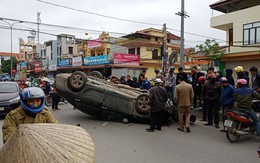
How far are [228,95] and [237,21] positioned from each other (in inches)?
667

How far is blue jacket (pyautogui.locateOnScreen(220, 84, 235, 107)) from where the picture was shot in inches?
287

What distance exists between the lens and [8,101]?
9594 millimetres

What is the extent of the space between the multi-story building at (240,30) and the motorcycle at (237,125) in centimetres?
1428

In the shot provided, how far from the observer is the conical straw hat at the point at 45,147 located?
1.45 metres

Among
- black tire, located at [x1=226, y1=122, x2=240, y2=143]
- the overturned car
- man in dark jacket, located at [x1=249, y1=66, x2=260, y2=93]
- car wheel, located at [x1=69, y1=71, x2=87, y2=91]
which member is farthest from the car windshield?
man in dark jacket, located at [x1=249, y1=66, x2=260, y2=93]

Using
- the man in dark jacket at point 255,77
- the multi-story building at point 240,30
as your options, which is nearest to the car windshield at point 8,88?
the man in dark jacket at point 255,77

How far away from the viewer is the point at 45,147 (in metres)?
1.49

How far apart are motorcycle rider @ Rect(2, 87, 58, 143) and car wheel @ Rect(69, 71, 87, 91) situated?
594 centimetres

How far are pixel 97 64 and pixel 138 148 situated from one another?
27.0m

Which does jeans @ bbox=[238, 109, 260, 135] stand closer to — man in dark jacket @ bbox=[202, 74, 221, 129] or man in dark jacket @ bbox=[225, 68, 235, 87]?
man in dark jacket @ bbox=[202, 74, 221, 129]

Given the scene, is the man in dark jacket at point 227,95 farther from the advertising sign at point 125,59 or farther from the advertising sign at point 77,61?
the advertising sign at point 77,61

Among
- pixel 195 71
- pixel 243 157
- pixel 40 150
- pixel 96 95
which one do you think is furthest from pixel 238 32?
pixel 40 150

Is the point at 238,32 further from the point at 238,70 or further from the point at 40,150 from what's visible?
the point at 40,150

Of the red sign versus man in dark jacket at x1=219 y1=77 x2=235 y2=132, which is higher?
the red sign
